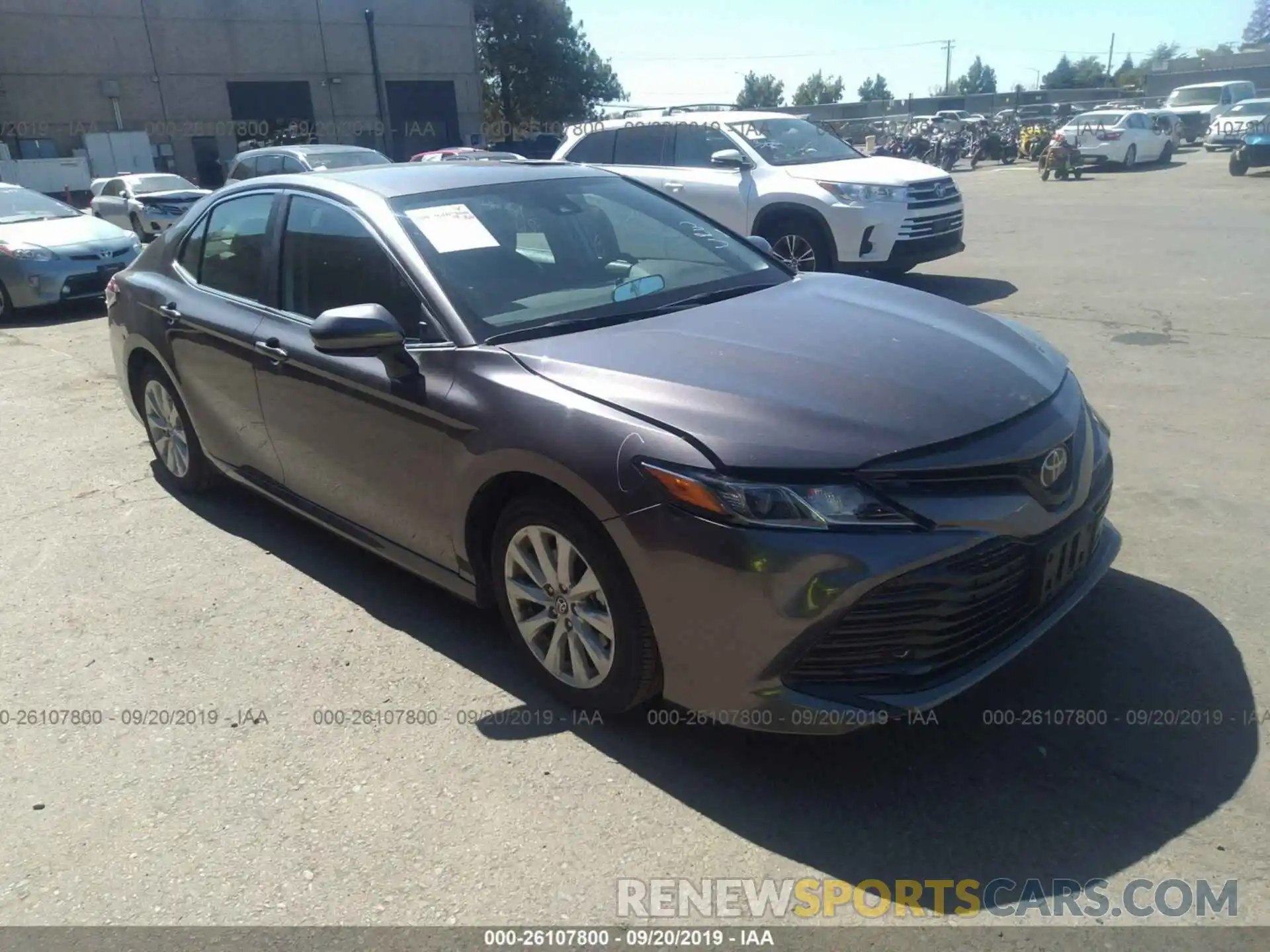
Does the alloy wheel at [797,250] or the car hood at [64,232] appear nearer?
the alloy wheel at [797,250]

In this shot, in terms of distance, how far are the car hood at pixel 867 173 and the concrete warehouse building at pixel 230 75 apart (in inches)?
1305

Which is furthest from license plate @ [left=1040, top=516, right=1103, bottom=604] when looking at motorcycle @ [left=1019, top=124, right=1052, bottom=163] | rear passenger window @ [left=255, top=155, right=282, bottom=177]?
motorcycle @ [left=1019, top=124, right=1052, bottom=163]

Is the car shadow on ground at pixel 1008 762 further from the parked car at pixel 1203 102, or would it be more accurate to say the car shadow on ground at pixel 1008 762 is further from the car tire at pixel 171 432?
the parked car at pixel 1203 102

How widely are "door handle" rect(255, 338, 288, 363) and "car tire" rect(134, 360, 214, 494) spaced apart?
1.05 meters

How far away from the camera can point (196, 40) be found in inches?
1533

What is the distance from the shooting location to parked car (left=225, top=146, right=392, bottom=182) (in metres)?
15.2

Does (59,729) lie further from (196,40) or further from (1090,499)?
(196,40)

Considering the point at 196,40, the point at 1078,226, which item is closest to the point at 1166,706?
the point at 1078,226

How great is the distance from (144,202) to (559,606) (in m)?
18.5

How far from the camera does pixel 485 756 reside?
3102 mm

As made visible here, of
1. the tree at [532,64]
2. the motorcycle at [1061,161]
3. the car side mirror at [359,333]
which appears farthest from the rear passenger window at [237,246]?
the tree at [532,64]

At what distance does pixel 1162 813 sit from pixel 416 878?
1.96 metres

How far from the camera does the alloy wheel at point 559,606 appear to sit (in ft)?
9.84

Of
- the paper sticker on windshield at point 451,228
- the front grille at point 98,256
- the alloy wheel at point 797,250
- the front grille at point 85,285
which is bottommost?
A: the front grille at point 85,285
